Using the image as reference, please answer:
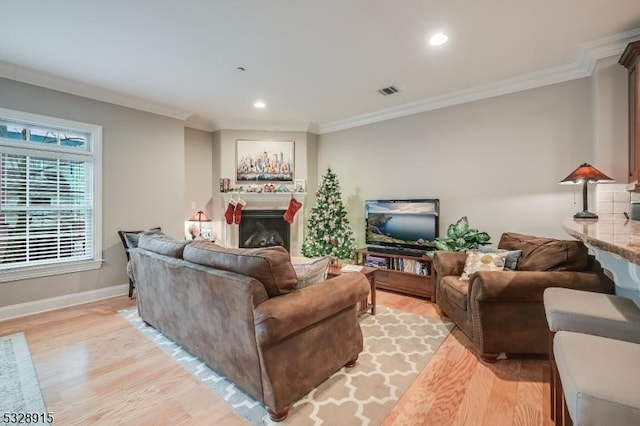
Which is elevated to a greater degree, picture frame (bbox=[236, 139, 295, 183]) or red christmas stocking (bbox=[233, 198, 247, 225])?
picture frame (bbox=[236, 139, 295, 183])

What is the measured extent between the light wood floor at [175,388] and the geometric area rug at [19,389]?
0.05m

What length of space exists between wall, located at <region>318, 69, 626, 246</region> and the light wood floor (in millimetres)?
1864

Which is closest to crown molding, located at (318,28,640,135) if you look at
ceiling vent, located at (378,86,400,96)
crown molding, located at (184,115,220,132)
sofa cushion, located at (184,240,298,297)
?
ceiling vent, located at (378,86,400,96)

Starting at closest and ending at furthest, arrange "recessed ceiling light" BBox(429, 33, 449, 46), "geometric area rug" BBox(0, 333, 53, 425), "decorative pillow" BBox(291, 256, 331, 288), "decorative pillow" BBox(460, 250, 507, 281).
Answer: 1. "geometric area rug" BBox(0, 333, 53, 425)
2. "decorative pillow" BBox(291, 256, 331, 288)
3. "recessed ceiling light" BBox(429, 33, 449, 46)
4. "decorative pillow" BBox(460, 250, 507, 281)

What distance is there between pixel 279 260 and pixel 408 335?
1.75 metres

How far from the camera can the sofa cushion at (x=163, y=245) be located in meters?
2.42

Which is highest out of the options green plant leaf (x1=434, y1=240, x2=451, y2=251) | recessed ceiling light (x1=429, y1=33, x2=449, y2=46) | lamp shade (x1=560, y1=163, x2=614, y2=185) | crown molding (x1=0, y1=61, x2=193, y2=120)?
recessed ceiling light (x1=429, y1=33, x2=449, y2=46)

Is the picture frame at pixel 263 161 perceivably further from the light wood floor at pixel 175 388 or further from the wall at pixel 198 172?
the light wood floor at pixel 175 388

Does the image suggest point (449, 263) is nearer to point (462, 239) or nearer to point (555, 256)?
point (462, 239)

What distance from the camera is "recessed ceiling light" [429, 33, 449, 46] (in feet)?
8.79

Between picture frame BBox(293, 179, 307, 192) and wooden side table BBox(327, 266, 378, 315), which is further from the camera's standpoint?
picture frame BBox(293, 179, 307, 192)

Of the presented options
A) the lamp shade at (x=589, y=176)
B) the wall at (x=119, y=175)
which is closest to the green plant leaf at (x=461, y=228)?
the lamp shade at (x=589, y=176)

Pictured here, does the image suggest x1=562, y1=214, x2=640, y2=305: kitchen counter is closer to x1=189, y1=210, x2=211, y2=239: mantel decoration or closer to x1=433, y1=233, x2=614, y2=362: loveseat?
x1=433, y1=233, x2=614, y2=362: loveseat

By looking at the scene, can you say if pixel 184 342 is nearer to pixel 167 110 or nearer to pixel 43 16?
pixel 43 16
